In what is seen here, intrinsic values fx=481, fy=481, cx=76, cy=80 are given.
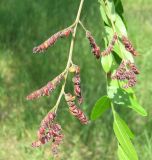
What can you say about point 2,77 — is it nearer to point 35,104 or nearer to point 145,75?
point 35,104

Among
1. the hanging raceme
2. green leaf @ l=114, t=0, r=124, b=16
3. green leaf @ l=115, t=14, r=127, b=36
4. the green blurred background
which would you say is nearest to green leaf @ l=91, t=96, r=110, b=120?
the hanging raceme

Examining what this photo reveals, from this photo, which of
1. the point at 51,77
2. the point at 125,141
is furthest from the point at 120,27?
the point at 51,77

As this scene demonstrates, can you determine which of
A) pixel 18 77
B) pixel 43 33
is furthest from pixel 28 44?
pixel 18 77

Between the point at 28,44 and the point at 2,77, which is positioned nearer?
the point at 2,77

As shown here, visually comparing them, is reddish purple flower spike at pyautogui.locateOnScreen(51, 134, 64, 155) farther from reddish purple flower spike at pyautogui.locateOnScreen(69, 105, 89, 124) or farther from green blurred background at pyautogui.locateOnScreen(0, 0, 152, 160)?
green blurred background at pyautogui.locateOnScreen(0, 0, 152, 160)

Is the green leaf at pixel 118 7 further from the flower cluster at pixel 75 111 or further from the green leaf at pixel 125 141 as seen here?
the flower cluster at pixel 75 111

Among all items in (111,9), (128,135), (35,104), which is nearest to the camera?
(128,135)

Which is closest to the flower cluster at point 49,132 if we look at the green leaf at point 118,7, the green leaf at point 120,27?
the green leaf at point 120,27

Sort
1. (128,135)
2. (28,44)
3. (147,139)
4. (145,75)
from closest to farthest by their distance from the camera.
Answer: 1. (128,135)
2. (147,139)
3. (145,75)
4. (28,44)

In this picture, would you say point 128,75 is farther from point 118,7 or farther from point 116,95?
point 118,7
